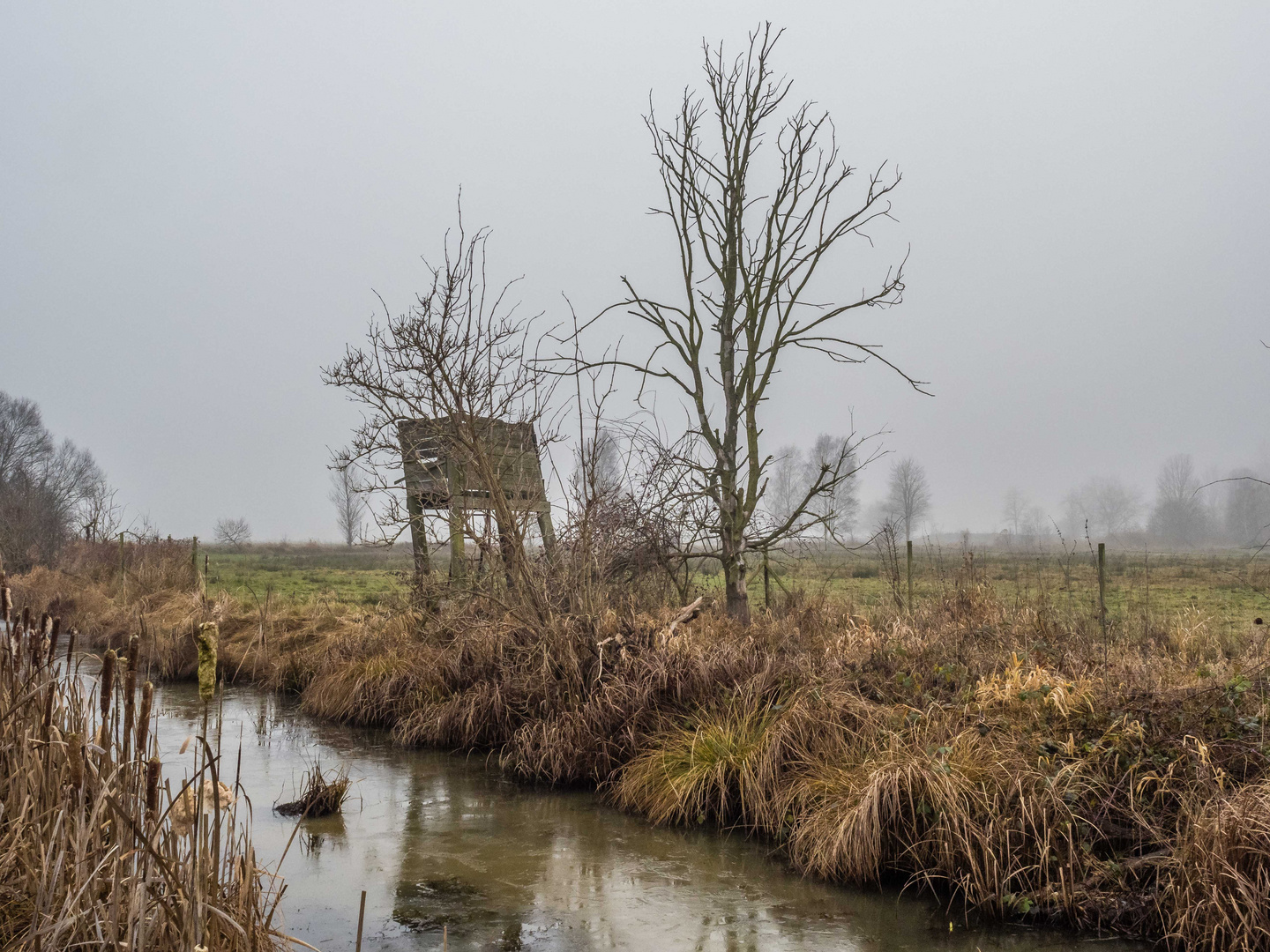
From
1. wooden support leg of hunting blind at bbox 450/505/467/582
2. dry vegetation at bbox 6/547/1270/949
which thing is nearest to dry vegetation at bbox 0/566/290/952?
dry vegetation at bbox 6/547/1270/949

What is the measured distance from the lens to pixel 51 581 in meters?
22.5

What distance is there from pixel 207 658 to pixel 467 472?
23.2 ft

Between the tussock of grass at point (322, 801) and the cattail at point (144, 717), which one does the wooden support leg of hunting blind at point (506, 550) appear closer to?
the tussock of grass at point (322, 801)

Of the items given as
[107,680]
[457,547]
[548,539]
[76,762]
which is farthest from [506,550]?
[107,680]

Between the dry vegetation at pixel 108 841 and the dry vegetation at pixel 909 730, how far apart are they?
1694 millimetres

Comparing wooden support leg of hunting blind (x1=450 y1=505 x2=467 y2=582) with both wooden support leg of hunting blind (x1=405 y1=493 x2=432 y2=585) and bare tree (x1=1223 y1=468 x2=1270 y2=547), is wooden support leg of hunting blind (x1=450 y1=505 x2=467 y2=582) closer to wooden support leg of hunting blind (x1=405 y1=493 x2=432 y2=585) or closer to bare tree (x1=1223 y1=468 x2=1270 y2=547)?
wooden support leg of hunting blind (x1=405 y1=493 x2=432 y2=585)

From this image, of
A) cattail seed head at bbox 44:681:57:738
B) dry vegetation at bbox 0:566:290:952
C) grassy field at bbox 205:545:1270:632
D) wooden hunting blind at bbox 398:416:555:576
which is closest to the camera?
dry vegetation at bbox 0:566:290:952

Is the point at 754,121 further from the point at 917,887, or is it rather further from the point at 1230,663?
the point at 917,887

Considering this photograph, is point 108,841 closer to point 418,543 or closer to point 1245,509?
point 418,543

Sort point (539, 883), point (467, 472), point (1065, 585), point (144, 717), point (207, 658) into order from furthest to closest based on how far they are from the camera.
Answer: point (1065, 585) → point (467, 472) → point (539, 883) → point (207, 658) → point (144, 717)

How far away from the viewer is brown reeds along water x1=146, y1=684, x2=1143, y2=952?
483 centimetres

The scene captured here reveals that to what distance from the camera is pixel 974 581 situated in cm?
1096

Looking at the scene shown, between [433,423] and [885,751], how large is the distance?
599 cm

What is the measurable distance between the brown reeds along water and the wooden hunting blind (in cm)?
267
